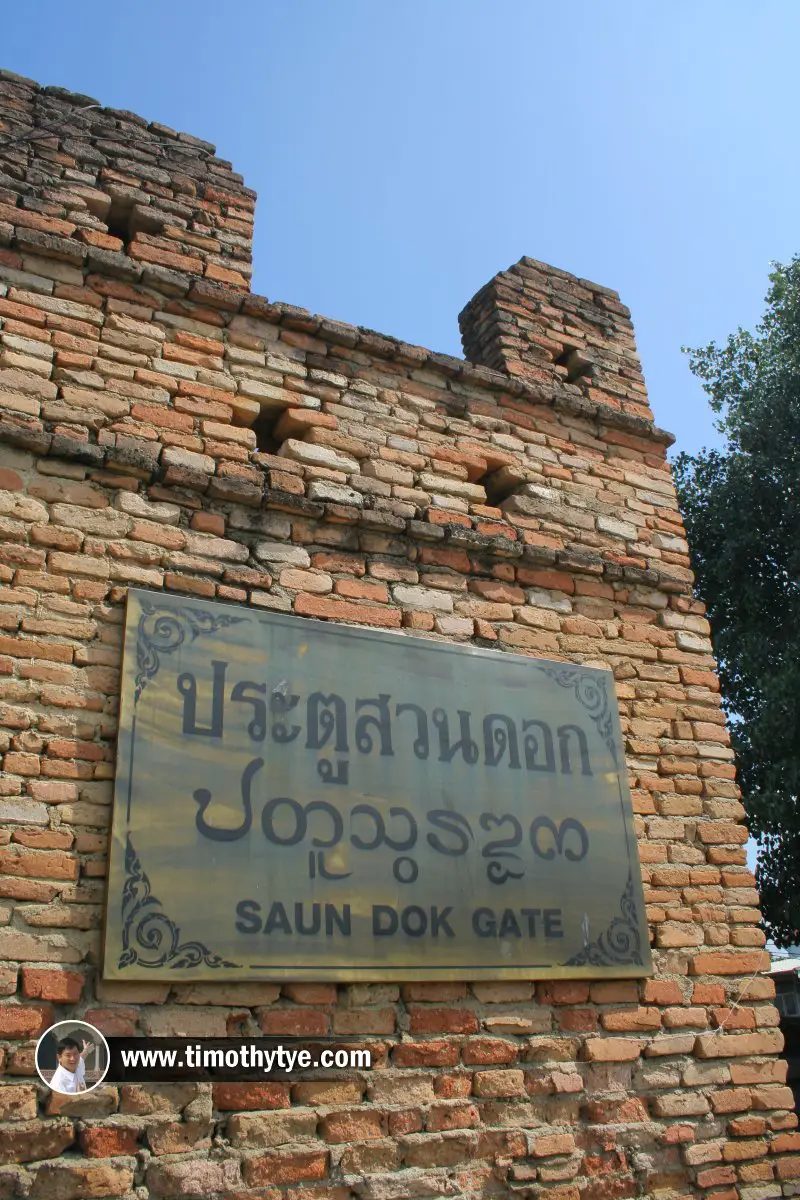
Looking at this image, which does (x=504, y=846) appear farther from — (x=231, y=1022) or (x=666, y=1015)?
(x=231, y=1022)

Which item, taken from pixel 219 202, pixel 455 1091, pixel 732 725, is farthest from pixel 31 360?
pixel 732 725

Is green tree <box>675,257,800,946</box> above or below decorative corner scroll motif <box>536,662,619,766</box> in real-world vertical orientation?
above

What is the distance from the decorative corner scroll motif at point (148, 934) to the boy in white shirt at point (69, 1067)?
0.24 m

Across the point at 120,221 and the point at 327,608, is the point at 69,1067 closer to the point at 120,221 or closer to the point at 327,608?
the point at 327,608

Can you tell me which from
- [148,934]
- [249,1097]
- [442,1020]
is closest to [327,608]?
[148,934]

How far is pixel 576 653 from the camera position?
411 centimetres

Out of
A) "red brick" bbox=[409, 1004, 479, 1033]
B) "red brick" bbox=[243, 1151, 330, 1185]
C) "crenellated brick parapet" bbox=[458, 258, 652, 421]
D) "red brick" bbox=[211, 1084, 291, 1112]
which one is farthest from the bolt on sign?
"crenellated brick parapet" bbox=[458, 258, 652, 421]

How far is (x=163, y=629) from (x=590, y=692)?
179 cm

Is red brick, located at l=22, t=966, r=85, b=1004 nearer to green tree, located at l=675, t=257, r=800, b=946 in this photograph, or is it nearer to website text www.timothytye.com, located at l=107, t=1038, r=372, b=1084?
website text www.timothytye.com, located at l=107, t=1038, r=372, b=1084

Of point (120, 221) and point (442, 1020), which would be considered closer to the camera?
point (442, 1020)

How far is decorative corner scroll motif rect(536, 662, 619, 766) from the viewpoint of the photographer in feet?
12.9

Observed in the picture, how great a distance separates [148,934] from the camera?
9.20ft

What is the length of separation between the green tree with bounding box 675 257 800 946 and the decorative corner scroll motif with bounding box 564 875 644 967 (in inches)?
216

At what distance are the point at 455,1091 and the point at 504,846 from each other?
2.73 feet
